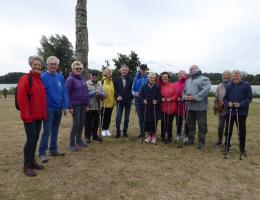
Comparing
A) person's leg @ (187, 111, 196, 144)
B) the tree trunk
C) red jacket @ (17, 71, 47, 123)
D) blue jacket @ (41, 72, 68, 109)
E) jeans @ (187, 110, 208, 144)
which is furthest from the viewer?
the tree trunk

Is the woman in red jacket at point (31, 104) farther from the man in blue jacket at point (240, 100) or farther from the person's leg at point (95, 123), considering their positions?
the man in blue jacket at point (240, 100)

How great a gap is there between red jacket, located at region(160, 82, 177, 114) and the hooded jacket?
49cm

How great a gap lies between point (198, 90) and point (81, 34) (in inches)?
164

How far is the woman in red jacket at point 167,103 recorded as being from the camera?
7555mm

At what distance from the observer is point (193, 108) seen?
709 cm

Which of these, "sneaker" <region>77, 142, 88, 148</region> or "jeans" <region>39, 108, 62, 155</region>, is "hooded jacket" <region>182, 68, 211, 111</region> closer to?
"sneaker" <region>77, 142, 88, 148</region>

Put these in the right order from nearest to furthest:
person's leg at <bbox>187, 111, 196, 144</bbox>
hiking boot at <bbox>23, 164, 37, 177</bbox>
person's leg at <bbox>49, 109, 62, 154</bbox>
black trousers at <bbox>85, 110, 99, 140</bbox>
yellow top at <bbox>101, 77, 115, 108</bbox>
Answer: hiking boot at <bbox>23, 164, 37, 177</bbox> < person's leg at <bbox>49, 109, 62, 154</bbox> < person's leg at <bbox>187, 111, 196, 144</bbox> < black trousers at <bbox>85, 110, 99, 140</bbox> < yellow top at <bbox>101, 77, 115, 108</bbox>

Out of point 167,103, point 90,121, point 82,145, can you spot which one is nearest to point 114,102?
point 90,121

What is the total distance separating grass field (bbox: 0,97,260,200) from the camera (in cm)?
434

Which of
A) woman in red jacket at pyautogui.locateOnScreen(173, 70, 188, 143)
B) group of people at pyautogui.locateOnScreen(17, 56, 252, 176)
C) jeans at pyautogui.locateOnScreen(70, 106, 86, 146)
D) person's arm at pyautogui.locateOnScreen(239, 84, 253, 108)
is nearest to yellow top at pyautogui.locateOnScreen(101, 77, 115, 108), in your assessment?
group of people at pyautogui.locateOnScreen(17, 56, 252, 176)

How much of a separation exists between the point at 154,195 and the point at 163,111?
3.65 m

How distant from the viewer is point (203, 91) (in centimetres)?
689

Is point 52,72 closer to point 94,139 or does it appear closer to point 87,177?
point 87,177

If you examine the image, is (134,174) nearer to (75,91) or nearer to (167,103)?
(75,91)
